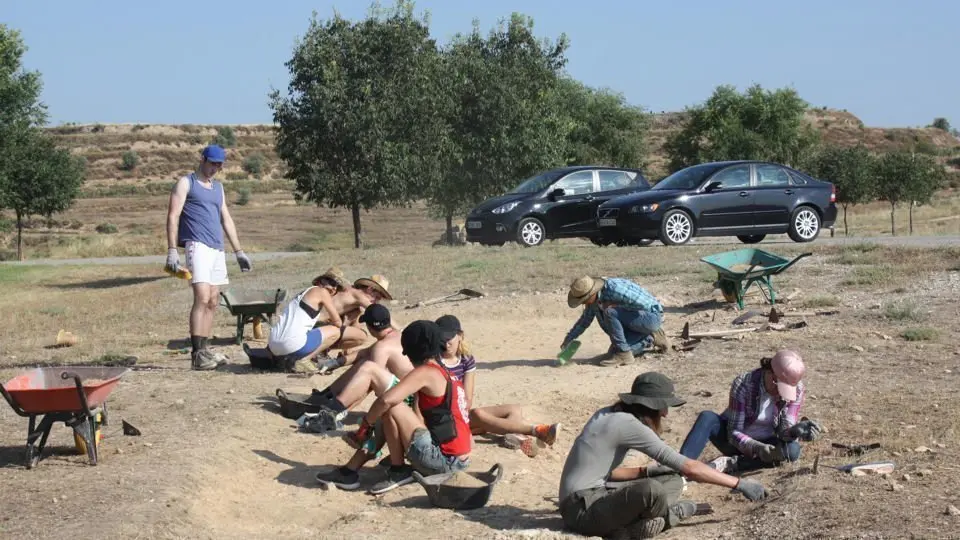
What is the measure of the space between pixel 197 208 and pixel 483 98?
25.5 meters

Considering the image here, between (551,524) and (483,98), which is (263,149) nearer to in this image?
(483,98)

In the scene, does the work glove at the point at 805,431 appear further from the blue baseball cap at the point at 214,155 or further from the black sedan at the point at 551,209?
the black sedan at the point at 551,209

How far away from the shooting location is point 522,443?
9.02 meters

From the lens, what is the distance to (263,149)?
4193 inches

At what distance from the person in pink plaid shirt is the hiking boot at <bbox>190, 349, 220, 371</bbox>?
210 inches

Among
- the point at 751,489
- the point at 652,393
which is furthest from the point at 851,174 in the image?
the point at 652,393

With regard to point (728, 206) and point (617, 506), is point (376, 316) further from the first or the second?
point (728, 206)

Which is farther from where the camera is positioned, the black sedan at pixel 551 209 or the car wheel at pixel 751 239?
the black sedan at pixel 551 209

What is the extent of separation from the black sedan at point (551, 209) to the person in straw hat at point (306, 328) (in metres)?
12.4

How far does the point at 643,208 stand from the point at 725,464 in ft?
44.0

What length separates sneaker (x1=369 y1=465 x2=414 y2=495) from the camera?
7969mm

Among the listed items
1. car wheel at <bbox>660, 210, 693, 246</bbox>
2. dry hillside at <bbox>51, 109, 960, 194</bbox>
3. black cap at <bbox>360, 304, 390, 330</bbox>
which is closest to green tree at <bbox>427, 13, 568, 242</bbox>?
car wheel at <bbox>660, 210, 693, 246</bbox>

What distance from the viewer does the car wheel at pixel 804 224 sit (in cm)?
2141

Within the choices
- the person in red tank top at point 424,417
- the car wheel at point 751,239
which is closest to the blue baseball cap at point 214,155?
the person in red tank top at point 424,417
